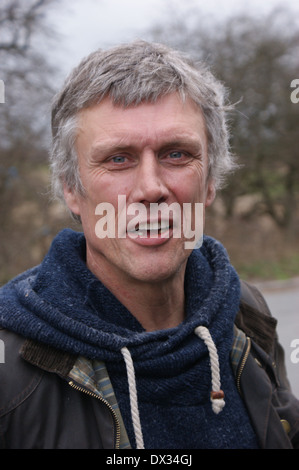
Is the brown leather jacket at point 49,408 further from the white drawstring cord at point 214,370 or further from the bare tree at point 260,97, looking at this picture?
the bare tree at point 260,97

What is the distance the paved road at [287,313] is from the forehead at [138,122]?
4.04 meters

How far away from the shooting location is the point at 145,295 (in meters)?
1.79

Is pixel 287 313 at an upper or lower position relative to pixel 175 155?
lower

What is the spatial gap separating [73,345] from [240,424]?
0.65 meters

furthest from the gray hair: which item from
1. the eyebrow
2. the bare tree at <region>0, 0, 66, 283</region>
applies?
the bare tree at <region>0, 0, 66, 283</region>

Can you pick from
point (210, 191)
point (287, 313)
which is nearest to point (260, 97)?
point (287, 313)

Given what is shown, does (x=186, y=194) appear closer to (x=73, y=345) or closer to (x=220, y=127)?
(x=220, y=127)

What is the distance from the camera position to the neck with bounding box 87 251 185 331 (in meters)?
1.77

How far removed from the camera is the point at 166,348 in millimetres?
1627

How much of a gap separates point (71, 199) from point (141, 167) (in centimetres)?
36

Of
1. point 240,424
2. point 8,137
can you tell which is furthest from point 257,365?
point 8,137

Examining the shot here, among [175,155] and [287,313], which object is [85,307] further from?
[287,313]

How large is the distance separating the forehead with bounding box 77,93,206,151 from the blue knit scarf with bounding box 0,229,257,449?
0.45 meters
